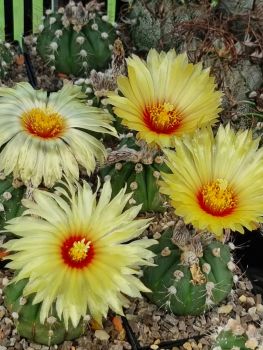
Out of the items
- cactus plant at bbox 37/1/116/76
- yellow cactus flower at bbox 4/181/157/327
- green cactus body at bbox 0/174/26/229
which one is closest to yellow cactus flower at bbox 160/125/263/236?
yellow cactus flower at bbox 4/181/157/327

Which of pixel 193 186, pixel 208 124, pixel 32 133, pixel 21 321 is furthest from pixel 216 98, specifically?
pixel 21 321

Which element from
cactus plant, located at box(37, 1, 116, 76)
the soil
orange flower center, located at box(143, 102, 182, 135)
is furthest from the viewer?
cactus plant, located at box(37, 1, 116, 76)

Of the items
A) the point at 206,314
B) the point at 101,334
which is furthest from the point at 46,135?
the point at 206,314

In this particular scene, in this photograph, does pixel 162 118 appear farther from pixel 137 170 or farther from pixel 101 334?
pixel 101 334

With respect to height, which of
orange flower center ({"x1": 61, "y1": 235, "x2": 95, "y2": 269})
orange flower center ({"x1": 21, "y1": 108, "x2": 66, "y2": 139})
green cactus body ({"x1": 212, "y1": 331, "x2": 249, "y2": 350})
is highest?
orange flower center ({"x1": 21, "y1": 108, "x2": 66, "y2": 139})

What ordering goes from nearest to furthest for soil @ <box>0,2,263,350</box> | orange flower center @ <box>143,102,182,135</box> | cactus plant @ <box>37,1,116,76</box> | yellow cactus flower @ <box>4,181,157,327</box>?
1. yellow cactus flower @ <box>4,181,157,327</box>
2. orange flower center @ <box>143,102,182,135</box>
3. soil @ <box>0,2,263,350</box>
4. cactus plant @ <box>37,1,116,76</box>

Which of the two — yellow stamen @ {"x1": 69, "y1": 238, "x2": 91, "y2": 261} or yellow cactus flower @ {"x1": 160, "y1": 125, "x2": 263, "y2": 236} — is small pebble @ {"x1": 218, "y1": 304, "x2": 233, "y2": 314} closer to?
yellow cactus flower @ {"x1": 160, "y1": 125, "x2": 263, "y2": 236}

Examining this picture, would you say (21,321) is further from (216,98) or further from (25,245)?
(216,98)
